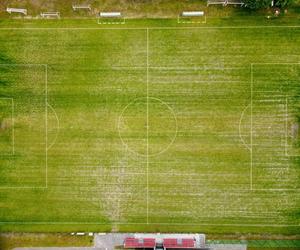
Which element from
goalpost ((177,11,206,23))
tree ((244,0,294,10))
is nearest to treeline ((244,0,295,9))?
tree ((244,0,294,10))

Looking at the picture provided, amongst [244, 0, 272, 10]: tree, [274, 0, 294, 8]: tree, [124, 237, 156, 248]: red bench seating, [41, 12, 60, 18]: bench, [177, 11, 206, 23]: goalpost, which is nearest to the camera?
[244, 0, 272, 10]: tree

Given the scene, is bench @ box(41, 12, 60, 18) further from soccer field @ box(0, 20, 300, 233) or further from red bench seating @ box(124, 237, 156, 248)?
red bench seating @ box(124, 237, 156, 248)

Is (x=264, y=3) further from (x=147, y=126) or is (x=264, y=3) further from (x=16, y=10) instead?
(x=16, y=10)

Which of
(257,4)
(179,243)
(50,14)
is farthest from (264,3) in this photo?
(179,243)

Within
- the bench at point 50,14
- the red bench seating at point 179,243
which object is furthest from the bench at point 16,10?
the red bench seating at point 179,243

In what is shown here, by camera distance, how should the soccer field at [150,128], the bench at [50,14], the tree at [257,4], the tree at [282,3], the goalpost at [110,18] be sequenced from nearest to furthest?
1. the tree at [257,4]
2. the tree at [282,3]
3. the soccer field at [150,128]
4. the goalpost at [110,18]
5. the bench at [50,14]

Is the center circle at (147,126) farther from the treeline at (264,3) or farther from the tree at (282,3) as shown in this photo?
the tree at (282,3)

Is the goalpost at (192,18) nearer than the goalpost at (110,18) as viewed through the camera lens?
Yes

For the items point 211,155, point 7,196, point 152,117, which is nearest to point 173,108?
point 152,117
